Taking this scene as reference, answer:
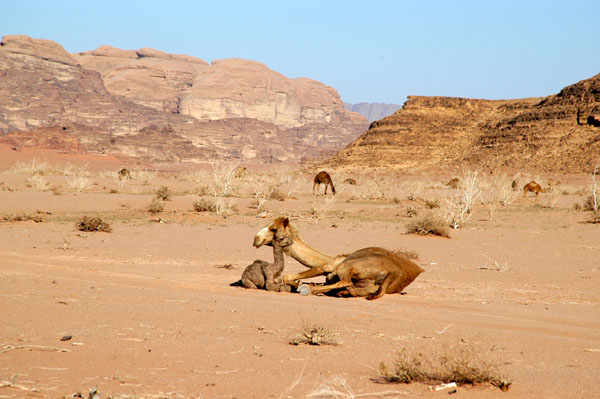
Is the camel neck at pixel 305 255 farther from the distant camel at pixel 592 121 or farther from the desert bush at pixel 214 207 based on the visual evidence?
the distant camel at pixel 592 121

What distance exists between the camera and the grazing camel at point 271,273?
8.85 metres

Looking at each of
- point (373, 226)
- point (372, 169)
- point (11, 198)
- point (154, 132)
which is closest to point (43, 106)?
point (154, 132)

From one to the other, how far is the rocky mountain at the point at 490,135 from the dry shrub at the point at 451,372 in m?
65.2

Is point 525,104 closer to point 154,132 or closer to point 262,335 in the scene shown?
point 154,132

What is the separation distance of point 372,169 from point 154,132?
68.0 metres

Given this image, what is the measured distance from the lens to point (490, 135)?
85500 mm

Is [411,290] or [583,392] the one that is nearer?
[583,392]

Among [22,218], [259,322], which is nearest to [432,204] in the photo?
[22,218]

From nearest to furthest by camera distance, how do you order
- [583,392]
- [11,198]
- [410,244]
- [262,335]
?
[583,392] → [262,335] → [410,244] → [11,198]

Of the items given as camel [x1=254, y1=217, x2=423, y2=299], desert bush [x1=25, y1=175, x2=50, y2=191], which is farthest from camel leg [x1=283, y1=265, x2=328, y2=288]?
desert bush [x1=25, y1=175, x2=50, y2=191]

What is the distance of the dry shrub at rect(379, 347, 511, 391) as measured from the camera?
4.58 metres

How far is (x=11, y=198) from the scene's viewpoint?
96.2 feet

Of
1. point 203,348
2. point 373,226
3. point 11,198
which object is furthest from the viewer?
point 11,198

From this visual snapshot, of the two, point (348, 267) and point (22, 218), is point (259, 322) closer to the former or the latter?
point (348, 267)
